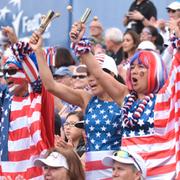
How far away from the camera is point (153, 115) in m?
6.92

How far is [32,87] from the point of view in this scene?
7926mm

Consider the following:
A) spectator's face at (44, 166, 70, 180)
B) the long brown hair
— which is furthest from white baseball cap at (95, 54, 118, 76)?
spectator's face at (44, 166, 70, 180)

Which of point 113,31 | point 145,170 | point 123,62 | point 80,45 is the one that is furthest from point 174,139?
point 113,31

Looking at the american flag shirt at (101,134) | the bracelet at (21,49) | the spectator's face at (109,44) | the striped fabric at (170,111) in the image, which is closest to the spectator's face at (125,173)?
the striped fabric at (170,111)

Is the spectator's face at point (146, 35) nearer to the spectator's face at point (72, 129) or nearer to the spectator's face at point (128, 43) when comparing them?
the spectator's face at point (128, 43)

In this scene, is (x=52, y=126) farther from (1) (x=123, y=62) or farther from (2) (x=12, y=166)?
(1) (x=123, y=62)

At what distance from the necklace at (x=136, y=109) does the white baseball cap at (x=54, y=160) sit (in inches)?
21.3

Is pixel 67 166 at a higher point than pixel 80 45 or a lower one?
lower

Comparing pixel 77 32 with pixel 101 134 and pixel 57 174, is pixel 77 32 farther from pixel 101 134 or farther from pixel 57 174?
pixel 57 174

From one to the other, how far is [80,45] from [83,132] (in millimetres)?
907

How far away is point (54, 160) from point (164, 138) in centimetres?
83

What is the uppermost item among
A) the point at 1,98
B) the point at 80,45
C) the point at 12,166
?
the point at 80,45

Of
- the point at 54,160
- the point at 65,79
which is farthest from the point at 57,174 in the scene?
the point at 65,79

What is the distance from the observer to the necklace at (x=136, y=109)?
694cm
